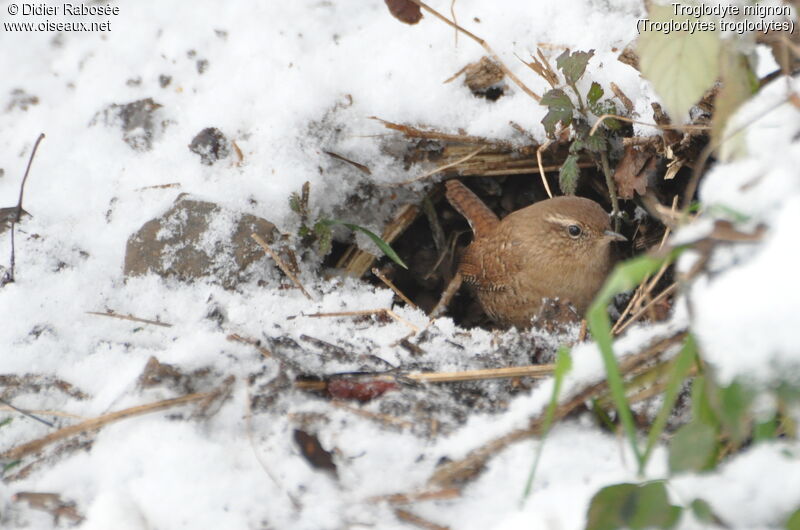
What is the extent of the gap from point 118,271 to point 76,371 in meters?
0.63

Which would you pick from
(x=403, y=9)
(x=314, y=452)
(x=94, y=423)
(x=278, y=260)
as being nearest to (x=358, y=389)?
(x=314, y=452)

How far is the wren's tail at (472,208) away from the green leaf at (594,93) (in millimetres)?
867

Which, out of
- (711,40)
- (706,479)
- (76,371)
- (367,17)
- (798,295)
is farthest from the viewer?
(367,17)

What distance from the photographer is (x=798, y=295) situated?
4.20ft

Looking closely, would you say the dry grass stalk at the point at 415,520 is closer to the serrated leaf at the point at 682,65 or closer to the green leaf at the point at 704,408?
the green leaf at the point at 704,408

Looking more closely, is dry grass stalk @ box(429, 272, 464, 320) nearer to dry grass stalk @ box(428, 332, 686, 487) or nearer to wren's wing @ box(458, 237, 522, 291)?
wren's wing @ box(458, 237, 522, 291)

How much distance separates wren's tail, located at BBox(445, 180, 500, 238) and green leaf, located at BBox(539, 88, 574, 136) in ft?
2.55

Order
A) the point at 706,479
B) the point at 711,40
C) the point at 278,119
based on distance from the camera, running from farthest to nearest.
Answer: the point at 278,119
the point at 711,40
the point at 706,479

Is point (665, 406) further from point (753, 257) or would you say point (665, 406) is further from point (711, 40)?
point (711, 40)

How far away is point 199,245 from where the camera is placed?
307 cm

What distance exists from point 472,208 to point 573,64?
112cm

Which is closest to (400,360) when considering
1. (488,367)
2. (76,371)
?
(488,367)

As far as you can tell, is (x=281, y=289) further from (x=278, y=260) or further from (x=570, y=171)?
(x=570, y=171)

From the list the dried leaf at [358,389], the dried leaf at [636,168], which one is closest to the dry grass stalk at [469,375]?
the dried leaf at [358,389]
